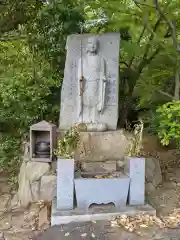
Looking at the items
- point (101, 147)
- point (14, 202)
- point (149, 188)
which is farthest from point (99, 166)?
point (14, 202)

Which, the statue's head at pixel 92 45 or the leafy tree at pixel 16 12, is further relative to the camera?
the leafy tree at pixel 16 12

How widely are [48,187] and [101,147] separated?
1.06 meters

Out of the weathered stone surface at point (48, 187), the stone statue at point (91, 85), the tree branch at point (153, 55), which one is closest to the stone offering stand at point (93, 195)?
the weathered stone surface at point (48, 187)

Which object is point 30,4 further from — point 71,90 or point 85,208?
point 85,208

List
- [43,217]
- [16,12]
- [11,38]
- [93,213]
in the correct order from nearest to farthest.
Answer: [93,213]
[43,217]
[16,12]
[11,38]

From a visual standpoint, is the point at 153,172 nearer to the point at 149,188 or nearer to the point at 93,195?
the point at 149,188

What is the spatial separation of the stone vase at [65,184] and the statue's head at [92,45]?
86.0 inches

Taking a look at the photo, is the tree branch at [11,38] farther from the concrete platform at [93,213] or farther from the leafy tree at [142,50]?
the concrete platform at [93,213]

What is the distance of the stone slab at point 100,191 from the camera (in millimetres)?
3533

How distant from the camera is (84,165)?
439 centimetres

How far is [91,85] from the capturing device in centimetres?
493

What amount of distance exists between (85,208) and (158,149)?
450cm

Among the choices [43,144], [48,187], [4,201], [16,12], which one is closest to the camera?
[48,187]

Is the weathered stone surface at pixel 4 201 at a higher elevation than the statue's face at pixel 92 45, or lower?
lower
